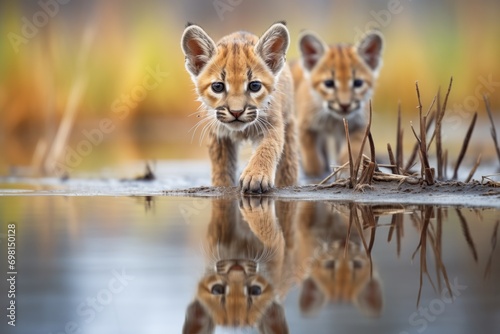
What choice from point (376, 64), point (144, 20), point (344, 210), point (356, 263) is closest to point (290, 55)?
point (144, 20)

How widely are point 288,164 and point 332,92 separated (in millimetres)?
2209

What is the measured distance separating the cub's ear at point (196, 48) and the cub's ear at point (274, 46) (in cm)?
35

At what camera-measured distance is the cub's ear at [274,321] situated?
8.36 feet

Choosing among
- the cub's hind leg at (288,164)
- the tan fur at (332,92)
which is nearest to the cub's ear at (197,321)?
the cub's hind leg at (288,164)

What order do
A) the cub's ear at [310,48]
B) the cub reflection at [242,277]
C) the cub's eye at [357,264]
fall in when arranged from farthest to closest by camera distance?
the cub's ear at [310,48] < the cub's eye at [357,264] < the cub reflection at [242,277]

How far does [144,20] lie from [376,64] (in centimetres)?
693

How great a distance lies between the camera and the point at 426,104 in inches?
546

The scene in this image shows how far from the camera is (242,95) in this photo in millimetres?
6062

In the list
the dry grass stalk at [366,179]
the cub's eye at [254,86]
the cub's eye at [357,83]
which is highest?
the cub's eye at [357,83]

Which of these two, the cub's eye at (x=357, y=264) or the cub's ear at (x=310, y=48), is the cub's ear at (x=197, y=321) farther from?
the cub's ear at (x=310, y=48)

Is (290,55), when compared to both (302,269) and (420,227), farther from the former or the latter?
(302,269)

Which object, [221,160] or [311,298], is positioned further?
[221,160]

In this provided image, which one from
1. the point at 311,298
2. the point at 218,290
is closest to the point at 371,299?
the point at 311,298

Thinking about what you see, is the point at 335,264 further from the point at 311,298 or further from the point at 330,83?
the point at 330,83
